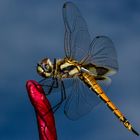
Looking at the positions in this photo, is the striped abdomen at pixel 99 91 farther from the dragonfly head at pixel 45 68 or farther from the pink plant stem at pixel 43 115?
the pink plant stem at pixel 43 115

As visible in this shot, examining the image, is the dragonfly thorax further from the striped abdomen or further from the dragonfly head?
the striped abdomen

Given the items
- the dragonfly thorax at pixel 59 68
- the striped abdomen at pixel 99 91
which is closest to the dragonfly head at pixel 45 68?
the dragonfly thorax at pixel 59 68

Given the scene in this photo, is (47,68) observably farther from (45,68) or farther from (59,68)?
(59,68)

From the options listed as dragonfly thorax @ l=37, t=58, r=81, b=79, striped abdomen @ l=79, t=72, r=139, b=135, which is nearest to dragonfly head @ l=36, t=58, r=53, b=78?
dragonfly thorax @ l=37, t=58, r=81, b=79

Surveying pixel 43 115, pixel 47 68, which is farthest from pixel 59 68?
pixel 43 115

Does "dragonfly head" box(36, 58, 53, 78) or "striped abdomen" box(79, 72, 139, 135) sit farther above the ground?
"dragonfly head" box(36, 58, 53, 78)

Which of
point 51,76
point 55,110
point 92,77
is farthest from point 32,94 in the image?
point 92,77
